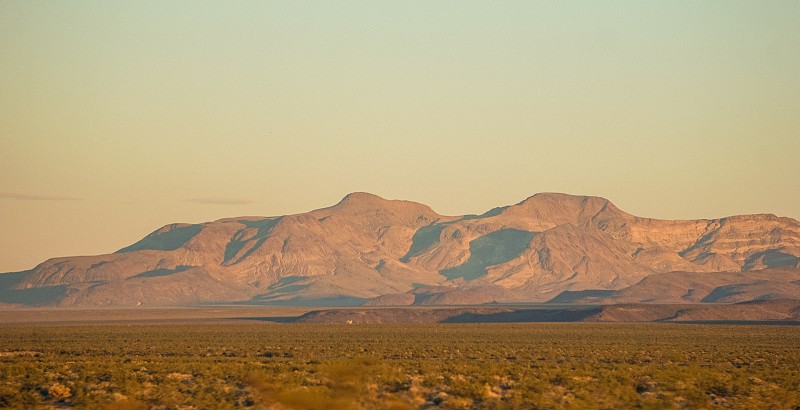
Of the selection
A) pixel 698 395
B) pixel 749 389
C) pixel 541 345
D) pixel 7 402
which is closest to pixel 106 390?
pixel 7 402

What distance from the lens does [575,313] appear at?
150250 millimetres

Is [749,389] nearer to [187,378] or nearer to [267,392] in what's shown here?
[187,378]

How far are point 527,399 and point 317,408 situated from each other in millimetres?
22550

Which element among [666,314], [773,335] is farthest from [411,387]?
[666,314]

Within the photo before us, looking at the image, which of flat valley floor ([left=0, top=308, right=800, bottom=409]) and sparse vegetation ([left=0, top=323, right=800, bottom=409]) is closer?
flat valley floor ([left=0, top=308, right=800, bottom=409])

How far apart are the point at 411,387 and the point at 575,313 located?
116875 mm

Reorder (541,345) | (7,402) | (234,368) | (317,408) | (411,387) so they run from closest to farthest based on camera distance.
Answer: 1. (317,408)
2. (7,402)
3. (411,387)
4. (234,368)
5. (541,345)

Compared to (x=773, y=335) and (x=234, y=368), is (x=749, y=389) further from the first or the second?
(x=773, y=335)

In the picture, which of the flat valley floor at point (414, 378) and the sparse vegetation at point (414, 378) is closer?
the flat valley floor at point (414, 378)

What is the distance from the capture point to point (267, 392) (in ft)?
43.1

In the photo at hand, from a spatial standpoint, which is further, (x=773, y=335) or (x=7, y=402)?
(x=773, y=335)

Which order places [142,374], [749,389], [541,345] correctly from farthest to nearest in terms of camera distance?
[541,345] → [142,374] → [749,389]

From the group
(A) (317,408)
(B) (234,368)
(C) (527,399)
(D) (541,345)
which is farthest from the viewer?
(D) (541,345)

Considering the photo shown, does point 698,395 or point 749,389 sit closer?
point 698,395
